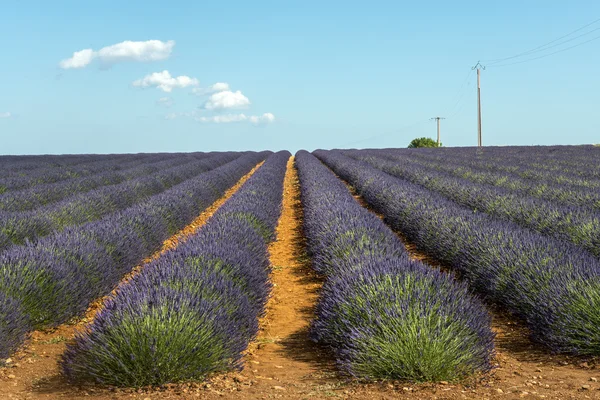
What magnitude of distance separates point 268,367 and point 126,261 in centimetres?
381

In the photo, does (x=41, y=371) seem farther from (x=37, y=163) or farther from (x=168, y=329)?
(x=37, y=163)

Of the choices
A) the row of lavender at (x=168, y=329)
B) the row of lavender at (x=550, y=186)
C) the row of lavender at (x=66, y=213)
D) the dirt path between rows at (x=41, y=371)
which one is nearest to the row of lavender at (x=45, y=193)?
the row of lavender at (x=66, y=213)

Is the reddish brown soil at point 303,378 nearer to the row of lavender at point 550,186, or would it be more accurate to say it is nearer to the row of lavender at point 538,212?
the row of lavender at point 538,212

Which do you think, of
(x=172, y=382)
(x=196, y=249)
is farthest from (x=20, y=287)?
(x=172, y=382)

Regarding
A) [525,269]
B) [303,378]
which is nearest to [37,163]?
[525,269]

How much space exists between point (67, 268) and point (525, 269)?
416cm

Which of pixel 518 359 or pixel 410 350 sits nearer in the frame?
pixel 410 350

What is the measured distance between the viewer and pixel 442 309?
14.7 ft

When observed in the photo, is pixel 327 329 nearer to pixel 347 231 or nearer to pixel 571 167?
pixel 347 231

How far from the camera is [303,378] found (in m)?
4.17

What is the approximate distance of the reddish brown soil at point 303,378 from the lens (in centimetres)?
381

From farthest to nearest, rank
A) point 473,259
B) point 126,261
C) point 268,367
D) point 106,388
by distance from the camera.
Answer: point 126,261, point 473,259, point 268,367, point 106,388

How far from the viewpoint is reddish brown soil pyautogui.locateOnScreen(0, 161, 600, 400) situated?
3.81 metres

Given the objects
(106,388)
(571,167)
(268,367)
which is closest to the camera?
(106,388)
